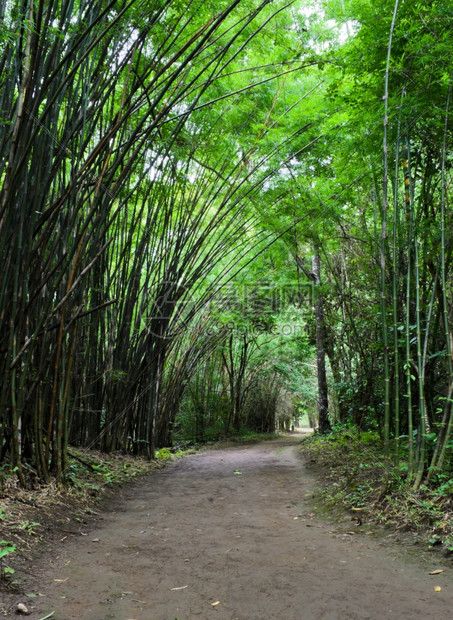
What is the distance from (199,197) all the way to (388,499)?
302cm

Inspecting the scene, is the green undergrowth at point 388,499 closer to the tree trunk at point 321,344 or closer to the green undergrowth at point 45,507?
the green undergrowth at point 45,507

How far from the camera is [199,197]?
4258 millimetres

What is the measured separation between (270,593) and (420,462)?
118 centimetres

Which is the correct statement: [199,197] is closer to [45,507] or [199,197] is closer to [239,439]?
[45,507]

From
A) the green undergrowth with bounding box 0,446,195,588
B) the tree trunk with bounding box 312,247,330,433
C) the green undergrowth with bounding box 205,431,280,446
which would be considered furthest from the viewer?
the green undergrowth with bounding box 205,431,280,446

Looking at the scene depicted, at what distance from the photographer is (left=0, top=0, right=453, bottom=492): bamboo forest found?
2213 millimetres

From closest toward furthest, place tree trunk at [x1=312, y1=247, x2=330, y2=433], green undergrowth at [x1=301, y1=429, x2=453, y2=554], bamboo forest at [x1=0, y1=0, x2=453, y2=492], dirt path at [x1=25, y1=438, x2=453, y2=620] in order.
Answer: dirt path at [x1=25, y1=438, x2=453, y2=620], green undergrowth at [x1=301, y1=429, x2=453, y2=554], bamboo forest at [x1=0, y1=0, x2=453, y2=492], tree trunk at [x1=312, y1=247, x2=330, y2=433]

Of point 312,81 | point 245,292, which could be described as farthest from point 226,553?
point 245,292

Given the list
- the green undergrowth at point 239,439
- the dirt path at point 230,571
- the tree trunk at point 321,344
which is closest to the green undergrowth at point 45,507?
the dirt path at point 230,571

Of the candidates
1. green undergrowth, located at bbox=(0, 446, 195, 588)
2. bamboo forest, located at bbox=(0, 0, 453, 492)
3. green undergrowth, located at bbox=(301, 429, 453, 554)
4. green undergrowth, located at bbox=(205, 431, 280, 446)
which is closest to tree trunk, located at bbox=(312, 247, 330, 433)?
bamboo forest, located at bbox=(0, 0, 453, 492)

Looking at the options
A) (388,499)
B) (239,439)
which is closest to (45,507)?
(388,499)

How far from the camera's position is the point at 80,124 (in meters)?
2.29

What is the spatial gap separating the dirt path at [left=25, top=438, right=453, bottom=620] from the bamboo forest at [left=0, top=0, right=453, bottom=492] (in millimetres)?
585

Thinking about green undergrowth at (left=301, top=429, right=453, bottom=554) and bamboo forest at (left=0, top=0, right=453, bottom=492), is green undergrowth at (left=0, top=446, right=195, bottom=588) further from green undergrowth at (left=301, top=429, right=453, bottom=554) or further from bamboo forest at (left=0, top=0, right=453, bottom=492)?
green undergrowth at (left=301, top=429, right=453, bottom=554)
